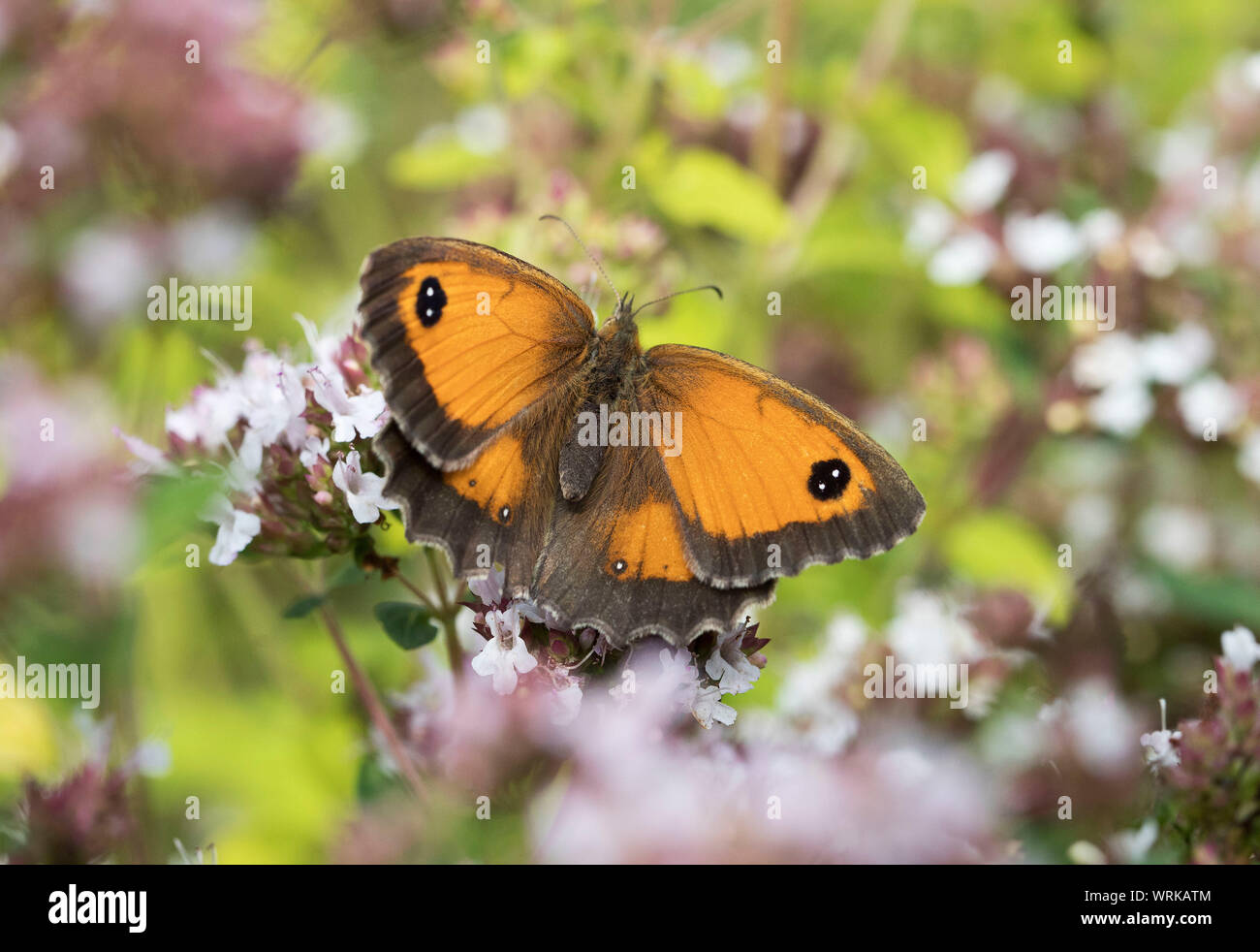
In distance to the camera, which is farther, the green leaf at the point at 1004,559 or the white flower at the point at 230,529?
the green leaf at the point at 1004,559

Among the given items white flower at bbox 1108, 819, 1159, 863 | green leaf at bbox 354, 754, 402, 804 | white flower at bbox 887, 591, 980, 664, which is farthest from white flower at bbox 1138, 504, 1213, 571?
green leaf at bbox 354, 754, 402, 804

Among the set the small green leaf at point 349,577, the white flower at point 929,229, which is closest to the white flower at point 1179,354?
the white flower at point 929,229

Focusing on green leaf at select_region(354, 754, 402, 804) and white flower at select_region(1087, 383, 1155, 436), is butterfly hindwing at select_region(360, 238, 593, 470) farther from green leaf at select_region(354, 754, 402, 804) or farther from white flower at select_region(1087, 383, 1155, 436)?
white flower at select_region(1087, 383, 1155, 436)

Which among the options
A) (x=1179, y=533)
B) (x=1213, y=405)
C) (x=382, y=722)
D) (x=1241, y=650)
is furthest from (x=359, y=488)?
(x=1179, y=533)

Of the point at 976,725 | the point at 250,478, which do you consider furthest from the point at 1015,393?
the point at 250,478

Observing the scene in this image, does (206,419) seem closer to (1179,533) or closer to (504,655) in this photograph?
(504,655)

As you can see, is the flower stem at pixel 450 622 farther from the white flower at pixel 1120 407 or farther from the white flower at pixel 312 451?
the white flower at pixel 1120 407
